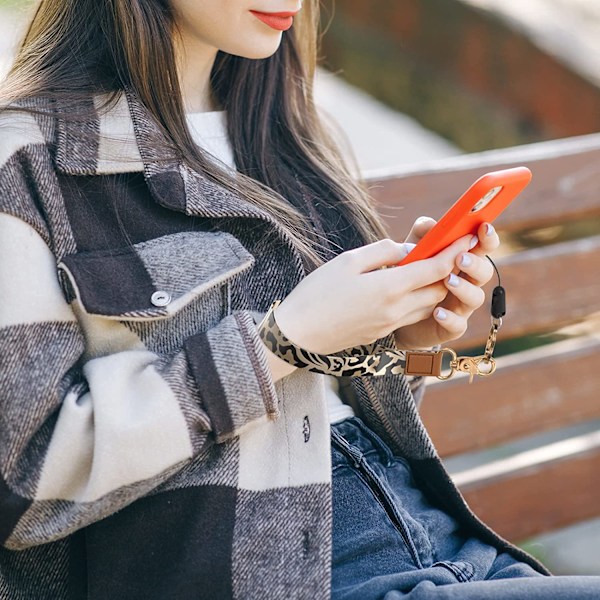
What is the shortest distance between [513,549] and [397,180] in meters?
0.92

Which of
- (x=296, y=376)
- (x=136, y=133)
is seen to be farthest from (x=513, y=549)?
(x=136, y=133)

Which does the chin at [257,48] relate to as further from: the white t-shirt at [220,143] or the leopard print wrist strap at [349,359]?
the leopard print wrist strap at [349,359]

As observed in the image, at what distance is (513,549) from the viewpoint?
1.67 meters

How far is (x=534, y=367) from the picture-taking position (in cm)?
255

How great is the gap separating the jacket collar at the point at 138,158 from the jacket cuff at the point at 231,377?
0.76ft

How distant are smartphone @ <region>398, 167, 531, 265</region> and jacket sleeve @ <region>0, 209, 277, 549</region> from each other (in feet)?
0.91

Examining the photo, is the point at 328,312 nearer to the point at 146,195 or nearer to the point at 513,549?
the point at 146,195

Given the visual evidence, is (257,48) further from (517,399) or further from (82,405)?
(517,399)

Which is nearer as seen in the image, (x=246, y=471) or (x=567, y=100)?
(x=246, y=471)

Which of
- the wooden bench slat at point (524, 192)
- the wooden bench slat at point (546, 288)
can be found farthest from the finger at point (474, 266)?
the wooden bench slat at point (546, 288)

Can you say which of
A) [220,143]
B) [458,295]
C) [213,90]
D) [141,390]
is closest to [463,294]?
[458,295]

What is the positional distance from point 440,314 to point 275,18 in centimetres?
Result: 56

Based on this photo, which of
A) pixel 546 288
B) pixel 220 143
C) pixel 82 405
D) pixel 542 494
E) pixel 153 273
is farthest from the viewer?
pixel 542 494

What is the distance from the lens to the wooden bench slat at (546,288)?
8.05 feet
